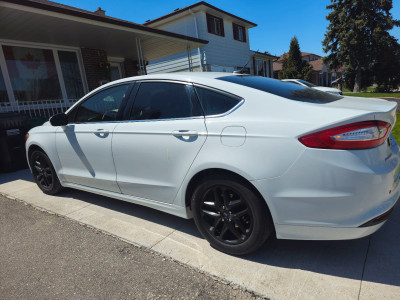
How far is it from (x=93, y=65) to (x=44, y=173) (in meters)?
6.71

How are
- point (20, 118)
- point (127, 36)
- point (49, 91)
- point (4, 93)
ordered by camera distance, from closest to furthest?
1. point (20, 118)
2. point (4, 93)
3. point (127, 36)
4. point (49, 91)

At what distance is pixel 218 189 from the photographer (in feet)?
7.55

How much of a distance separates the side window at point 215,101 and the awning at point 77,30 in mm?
4899

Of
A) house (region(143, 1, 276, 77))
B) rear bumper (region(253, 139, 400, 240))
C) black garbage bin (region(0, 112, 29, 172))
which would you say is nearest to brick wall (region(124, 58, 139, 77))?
house (region(143, 1, 276, 77))

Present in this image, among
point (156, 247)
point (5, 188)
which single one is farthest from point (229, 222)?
point (5, 188)

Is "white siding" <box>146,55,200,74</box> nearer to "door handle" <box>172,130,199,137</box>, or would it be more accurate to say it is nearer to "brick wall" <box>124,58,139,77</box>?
"brick wall" <box>124,58,139,77</box>

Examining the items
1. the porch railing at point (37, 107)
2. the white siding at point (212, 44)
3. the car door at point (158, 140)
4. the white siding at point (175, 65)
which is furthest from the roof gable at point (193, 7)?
the car door at point (158, 140)

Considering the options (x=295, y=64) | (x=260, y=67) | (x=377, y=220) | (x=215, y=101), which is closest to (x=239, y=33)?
(x=260, y=67)

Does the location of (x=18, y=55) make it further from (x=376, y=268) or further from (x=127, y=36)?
(x=376, y=268)

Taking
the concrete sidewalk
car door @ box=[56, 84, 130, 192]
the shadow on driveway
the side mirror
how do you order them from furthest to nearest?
the side mirror, car door @ box=[56, 84, 130, 192], the shadow on driveway, the concrete sidewalk

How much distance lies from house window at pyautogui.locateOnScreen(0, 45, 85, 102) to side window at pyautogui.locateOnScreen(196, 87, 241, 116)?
7.74 m

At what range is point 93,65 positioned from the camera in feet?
32.1

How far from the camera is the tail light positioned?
1.79 metres

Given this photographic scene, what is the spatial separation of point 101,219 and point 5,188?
105 inches
